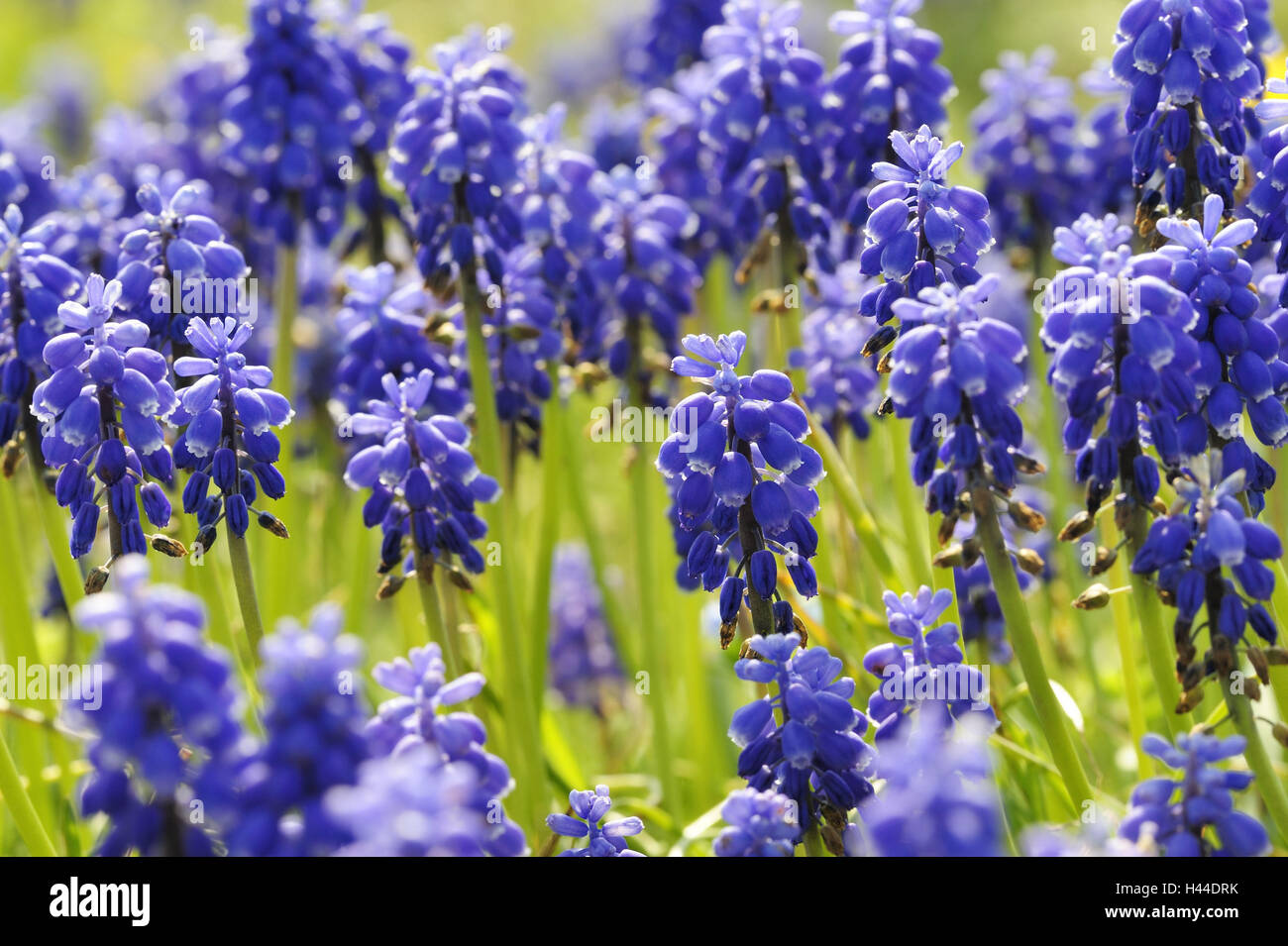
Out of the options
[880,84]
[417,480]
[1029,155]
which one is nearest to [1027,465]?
[417,480]

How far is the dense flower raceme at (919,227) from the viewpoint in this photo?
4547 millimetres

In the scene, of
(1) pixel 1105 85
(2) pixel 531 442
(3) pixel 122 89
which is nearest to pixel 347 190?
(2) pixel 531 442

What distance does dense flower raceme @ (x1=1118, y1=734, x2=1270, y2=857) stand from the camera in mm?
3590

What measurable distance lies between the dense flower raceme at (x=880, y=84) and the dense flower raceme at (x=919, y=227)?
166 cm

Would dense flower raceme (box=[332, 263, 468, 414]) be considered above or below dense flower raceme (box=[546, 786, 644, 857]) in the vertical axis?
above

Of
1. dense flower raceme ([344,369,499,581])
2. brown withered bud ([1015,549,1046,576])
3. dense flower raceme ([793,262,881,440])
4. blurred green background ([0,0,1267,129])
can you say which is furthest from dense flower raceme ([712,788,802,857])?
blurred green background ([0,0,1267,129])

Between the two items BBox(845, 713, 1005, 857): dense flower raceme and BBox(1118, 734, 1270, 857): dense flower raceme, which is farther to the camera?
BBox(1118, 734, 1270, 857): dense flower raceme

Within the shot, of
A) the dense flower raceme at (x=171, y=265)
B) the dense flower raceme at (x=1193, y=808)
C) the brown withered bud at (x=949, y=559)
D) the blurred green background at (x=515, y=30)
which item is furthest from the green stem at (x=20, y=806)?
the blurred green background at (x=515, y=30)

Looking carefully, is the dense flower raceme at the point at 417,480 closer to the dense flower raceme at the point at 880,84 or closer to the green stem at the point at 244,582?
the green stem at the point at 244,582

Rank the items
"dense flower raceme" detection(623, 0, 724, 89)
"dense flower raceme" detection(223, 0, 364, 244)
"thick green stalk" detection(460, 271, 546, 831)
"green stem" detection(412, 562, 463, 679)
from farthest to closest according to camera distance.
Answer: "dense flower raceme" detection(623, 0, 724, 89) < "dense flower raceme" detection(223, 0, 364, 244) < "thick green stalk" detection(460, 271, 546, 831) < "green stem" detection(412, 562, 463, 679)

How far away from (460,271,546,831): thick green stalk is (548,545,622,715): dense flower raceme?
3.30 metres

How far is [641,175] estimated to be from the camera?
7027mm

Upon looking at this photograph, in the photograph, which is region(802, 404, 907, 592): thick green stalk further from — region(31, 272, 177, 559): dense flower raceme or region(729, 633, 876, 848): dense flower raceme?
region(31, 272, 177, 559): dense flower raceme

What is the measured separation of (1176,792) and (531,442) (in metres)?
4.01
